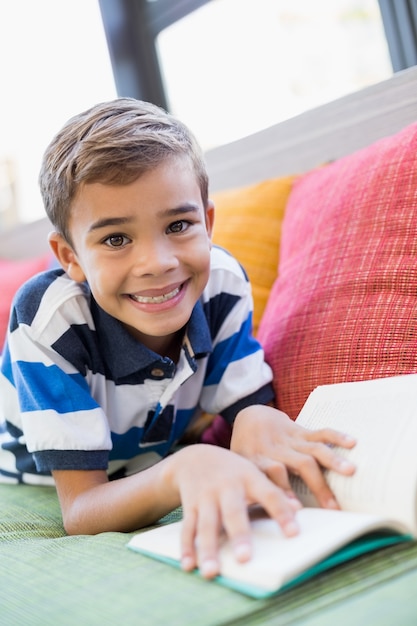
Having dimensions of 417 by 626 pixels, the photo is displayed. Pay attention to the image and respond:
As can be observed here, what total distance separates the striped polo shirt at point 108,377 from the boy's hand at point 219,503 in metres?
0.28

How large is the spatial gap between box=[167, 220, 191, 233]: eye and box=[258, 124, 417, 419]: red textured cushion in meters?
0.21

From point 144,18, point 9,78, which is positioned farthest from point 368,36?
point 9,78

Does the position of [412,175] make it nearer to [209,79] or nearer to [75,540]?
[75,540]

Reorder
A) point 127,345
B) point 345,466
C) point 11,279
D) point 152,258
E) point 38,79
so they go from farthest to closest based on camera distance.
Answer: point 38,79
point 11,279
point 127,345
point 152,258
point 345,466

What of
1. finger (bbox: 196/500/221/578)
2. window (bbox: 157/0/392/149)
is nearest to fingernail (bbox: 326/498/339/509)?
finger (bbox: 196/500/221/578)

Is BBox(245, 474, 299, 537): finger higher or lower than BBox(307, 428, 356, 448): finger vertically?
lower

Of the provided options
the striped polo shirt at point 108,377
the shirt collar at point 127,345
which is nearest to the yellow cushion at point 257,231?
the striped polo shirt at point 108,377

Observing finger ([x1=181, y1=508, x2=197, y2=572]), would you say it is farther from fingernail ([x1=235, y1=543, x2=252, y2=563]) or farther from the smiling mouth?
the smiling mouth

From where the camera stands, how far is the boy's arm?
0.60 meters

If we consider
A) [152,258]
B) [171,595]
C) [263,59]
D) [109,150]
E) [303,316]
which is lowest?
[171,595]

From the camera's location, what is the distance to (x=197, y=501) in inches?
25.1

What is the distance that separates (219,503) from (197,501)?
2 centimetres

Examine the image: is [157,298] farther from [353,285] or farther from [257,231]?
[257,231]

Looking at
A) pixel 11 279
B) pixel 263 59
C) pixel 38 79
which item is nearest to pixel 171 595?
pixel 11 279
